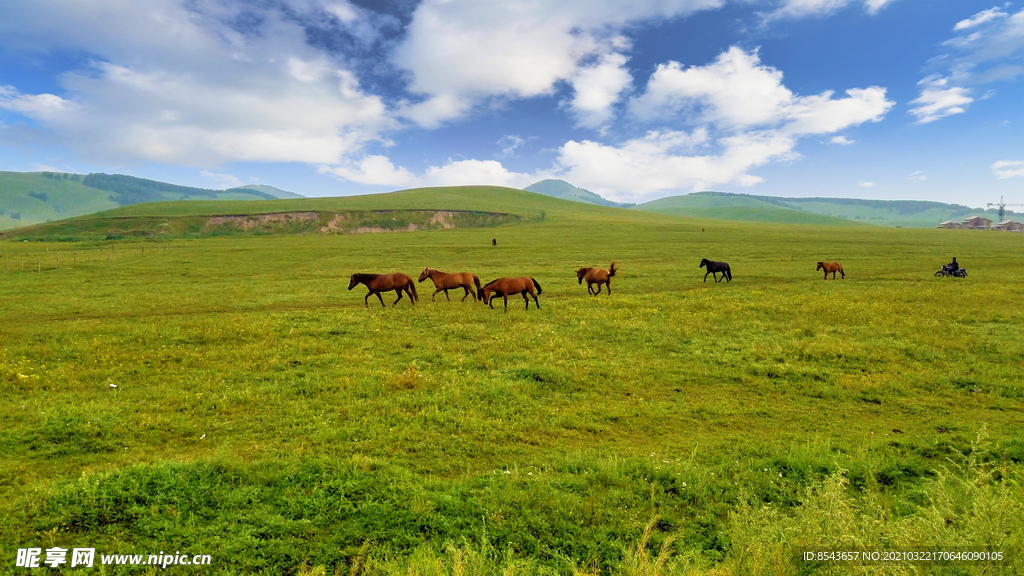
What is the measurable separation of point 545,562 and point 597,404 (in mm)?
5244

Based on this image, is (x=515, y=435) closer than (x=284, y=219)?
Yes

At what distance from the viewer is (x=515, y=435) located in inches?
355

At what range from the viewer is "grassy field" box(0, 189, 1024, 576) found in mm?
5699

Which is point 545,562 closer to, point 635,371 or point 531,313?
point 635,371

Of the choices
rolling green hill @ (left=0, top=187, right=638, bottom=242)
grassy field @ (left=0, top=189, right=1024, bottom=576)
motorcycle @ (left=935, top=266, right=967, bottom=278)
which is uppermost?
rolling green hill @ (left=0, top=187, right=638, bottom=242)

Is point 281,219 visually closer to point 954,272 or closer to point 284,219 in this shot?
point 284,219

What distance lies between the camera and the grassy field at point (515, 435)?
570 cm

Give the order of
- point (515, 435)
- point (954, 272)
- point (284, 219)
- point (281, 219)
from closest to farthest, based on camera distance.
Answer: point (515, 435) < point (954, 272) < point (281, 219) < point (284, 219)

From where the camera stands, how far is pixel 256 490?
6.74 metres

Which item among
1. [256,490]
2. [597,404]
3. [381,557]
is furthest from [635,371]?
[256,490]

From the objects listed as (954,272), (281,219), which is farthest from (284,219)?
(954,272)

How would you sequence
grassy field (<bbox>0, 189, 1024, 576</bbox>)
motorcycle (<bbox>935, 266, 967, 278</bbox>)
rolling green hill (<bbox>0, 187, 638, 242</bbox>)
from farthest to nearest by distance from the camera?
rolling green hill (<bbox>0, 187, 638, 242</bbox>) < motorcycle (<bbox>935, 266, 967, 278</bbox>) < grassy field (<bbox>0, 189, 1024, 576</bbox>)

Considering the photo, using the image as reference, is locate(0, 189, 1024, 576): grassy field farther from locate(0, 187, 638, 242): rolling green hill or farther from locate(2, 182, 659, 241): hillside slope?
locate(2, 182, 659, 241): hillside slope

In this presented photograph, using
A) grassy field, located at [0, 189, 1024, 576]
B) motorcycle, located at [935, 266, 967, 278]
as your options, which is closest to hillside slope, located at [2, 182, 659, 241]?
motorcycle, located at [935, 266, 967, 278]
